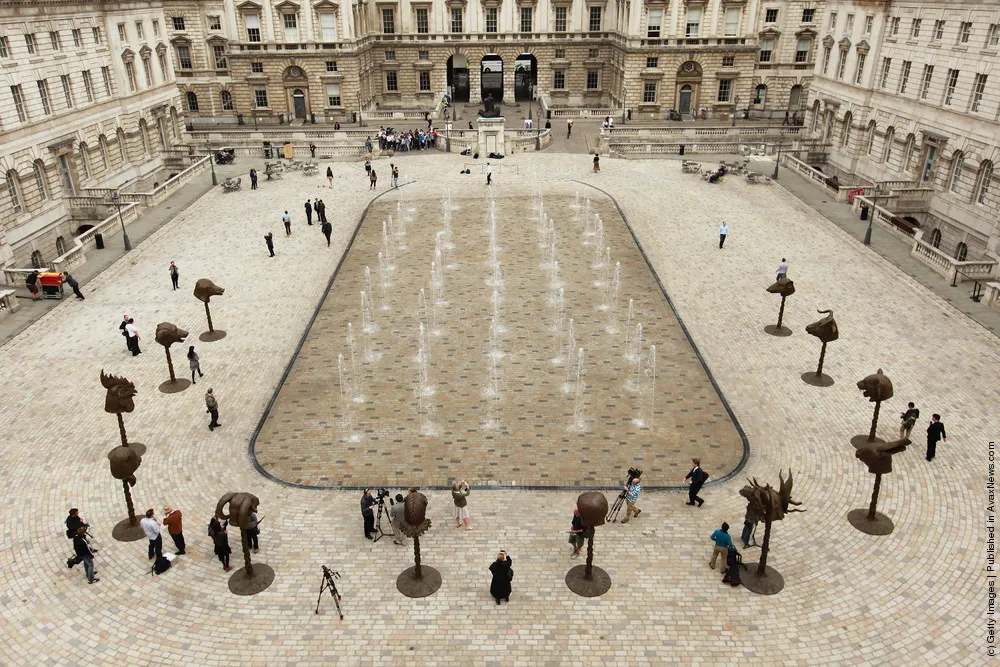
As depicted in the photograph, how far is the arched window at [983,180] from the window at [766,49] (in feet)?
118

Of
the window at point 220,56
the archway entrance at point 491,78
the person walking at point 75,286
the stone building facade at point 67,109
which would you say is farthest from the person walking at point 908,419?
the window at point 220,56

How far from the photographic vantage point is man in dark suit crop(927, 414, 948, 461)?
1905 cm

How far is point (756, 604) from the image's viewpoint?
587 inches

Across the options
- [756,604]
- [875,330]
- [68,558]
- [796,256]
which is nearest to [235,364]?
[68,558]

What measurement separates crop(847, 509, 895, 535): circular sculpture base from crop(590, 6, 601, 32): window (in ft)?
209

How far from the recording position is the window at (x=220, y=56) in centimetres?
6662

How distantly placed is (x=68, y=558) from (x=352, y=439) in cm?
721

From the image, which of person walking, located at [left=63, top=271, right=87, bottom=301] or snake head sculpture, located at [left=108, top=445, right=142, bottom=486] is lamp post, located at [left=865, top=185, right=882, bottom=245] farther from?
person walking, located at [left=63, top=271, right=87, bottom=301]

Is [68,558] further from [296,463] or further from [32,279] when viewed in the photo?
[32,279]

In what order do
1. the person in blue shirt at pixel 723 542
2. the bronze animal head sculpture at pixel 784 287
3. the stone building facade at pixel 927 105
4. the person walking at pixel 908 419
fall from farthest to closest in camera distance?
the stone building facade at pixel 927 105, the bronze animal head sculpture at pixel 784 287, the person walking at pixel 908 419, the person in blue shirt at pixel 723 542

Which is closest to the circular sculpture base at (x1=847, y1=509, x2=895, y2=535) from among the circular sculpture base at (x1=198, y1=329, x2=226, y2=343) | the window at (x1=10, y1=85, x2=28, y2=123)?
the circular sculpture base at (x1=198, y1=329, x2=226, y2=343)

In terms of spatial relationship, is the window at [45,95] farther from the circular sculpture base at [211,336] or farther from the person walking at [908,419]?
the person walking at [908,419]

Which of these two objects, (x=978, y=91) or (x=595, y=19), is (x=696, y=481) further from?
(x=595, y=19)

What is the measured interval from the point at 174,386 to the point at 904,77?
42.4 metres
